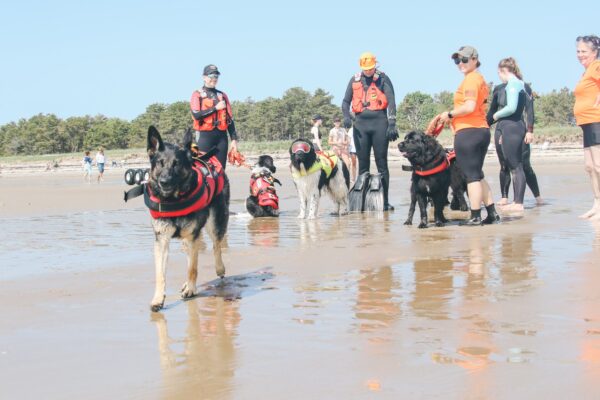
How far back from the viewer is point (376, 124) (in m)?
11.2

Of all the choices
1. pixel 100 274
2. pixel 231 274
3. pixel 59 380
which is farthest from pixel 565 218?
pixel 59 380

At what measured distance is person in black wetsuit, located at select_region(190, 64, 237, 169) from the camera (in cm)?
1046

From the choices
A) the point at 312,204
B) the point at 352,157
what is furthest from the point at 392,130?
the point at 352,157

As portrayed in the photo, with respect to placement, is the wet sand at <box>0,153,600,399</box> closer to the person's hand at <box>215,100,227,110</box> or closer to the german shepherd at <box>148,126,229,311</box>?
the german shepherd at <box>148,126,229,311</box>

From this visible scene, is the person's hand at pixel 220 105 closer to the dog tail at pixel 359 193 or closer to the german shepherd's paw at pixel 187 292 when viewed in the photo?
the dog tail at pixel 359 193

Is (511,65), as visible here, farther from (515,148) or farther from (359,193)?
(359,193)

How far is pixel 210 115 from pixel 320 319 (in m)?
6.33

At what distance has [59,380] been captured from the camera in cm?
359

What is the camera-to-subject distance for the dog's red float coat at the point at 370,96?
1106cm

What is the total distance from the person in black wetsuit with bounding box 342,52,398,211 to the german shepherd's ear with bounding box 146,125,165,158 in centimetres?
590

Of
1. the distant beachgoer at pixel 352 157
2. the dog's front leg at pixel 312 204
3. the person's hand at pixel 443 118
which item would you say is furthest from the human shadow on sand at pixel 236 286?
the distant beachgoer at pixel 352 157

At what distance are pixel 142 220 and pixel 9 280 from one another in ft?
16.1

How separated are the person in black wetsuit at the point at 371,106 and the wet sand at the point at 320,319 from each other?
280 cm

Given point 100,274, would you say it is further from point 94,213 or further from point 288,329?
point 94,213
